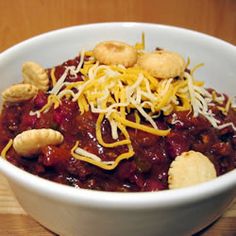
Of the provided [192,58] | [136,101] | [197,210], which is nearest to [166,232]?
[197,210]

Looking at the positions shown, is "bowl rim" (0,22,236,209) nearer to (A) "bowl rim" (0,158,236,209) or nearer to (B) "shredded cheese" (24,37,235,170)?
(A) "bowl rim" (0,158,236,209)

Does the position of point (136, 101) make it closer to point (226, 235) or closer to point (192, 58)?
point (226, 235)

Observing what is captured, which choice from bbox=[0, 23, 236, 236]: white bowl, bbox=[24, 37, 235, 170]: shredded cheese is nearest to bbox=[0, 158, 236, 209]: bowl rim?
bbox=[0, 23, 236, 236]: white bowl

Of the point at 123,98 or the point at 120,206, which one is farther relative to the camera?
the point at 123,98

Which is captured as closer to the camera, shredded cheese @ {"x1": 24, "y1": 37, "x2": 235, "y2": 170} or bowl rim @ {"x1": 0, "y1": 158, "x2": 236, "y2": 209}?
bowl rim @ {"x1": 0, "y1": 158, "x2": 236, "y2": 209}

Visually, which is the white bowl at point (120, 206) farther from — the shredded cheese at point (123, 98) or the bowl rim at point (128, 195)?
the shredded cheese at point (123, 98)

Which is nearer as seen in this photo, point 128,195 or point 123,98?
point 128,195

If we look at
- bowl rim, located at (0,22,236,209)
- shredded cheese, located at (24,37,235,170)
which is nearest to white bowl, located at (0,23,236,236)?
bowl rim, located at (0,22,236,209)

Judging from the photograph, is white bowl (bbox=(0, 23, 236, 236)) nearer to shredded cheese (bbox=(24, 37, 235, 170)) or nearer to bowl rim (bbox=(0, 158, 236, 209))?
bowl rim (bbox=(0, 158, 236, 209))

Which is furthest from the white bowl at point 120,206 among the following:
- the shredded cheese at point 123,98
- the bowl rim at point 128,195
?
the shredded cheese at point 123,98

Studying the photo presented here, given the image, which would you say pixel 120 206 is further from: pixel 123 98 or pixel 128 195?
pixel 123 98

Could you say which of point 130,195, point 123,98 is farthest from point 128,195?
point 123,98
